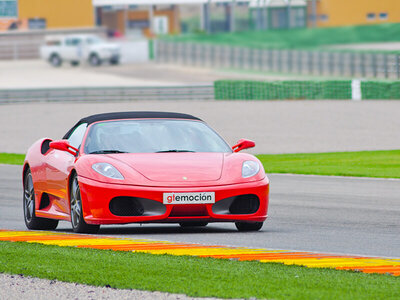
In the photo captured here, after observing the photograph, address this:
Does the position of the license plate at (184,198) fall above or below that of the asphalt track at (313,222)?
above

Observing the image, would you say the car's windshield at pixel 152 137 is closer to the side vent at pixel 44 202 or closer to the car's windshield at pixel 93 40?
the side vent at pixel 44 202

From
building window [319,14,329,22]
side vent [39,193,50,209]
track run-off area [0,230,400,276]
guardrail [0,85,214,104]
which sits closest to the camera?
track run-off area [0,230,400,276]

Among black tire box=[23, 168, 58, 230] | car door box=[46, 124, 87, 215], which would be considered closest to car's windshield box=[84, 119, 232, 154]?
car door box=[46, 124, 87, 215]

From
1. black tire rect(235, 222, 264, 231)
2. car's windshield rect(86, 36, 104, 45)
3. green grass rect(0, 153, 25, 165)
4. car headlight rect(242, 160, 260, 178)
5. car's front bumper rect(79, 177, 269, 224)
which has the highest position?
car headlight rect(242, 160, 260, 178)

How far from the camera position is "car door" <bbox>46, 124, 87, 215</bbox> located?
435 inches

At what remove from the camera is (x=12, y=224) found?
40.9 ft

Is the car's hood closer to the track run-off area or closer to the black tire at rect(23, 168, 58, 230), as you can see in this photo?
the track run-off area

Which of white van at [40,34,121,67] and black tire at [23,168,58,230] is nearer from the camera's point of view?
black tire at [23,168,58,230]

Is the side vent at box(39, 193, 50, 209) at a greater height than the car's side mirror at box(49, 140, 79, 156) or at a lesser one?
lesser

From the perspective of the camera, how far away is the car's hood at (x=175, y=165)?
10359 mm

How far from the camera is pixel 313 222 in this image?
12148 millimetres

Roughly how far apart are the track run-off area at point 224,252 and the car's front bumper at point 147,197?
26 centimetres

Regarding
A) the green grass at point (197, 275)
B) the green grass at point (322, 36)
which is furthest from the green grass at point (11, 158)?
the green grass at point (322, 36)

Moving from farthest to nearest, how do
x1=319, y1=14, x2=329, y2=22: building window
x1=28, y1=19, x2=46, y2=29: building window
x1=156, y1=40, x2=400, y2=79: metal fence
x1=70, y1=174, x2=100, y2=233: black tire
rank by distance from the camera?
x1=319, y1=14, x2=329, y2=22: building window, x1=28, y1=19, x2=46, y2=29: building window, x1=156, y1=40, x2=400, y2=79: metal fence, x1=70, y1=174, x2=100, y2=233: black tire
